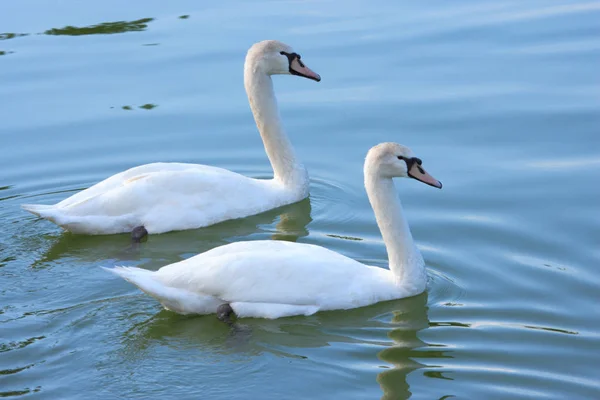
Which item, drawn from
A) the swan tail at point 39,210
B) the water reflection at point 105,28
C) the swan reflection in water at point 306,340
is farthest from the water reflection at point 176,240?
the water reflection at point 105,28

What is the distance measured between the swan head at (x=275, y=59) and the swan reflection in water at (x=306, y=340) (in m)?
3.62

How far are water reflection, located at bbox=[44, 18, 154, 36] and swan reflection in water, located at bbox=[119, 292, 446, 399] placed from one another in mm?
9342

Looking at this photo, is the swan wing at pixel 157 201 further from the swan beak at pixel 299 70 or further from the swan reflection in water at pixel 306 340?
the swan reflection in water at pixel 306 340

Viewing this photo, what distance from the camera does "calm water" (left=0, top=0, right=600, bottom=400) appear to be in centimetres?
788

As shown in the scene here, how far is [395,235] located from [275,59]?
3200mm

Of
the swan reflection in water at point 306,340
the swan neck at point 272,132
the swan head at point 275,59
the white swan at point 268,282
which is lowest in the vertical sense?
the swan reflection in water at point 306,340

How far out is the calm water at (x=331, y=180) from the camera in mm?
7879

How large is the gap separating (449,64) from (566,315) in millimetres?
6723

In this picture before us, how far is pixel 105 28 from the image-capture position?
693 inches

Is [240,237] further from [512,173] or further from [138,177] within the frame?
[512,173]

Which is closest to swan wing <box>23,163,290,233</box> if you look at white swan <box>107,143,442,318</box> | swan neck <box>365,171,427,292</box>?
white swan <box>107,143,442,318</box>

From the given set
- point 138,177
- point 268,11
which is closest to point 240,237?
point 138,177

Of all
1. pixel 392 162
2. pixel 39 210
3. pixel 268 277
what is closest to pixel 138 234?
pixel 39 210

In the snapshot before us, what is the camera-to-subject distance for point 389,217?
9.27 m
